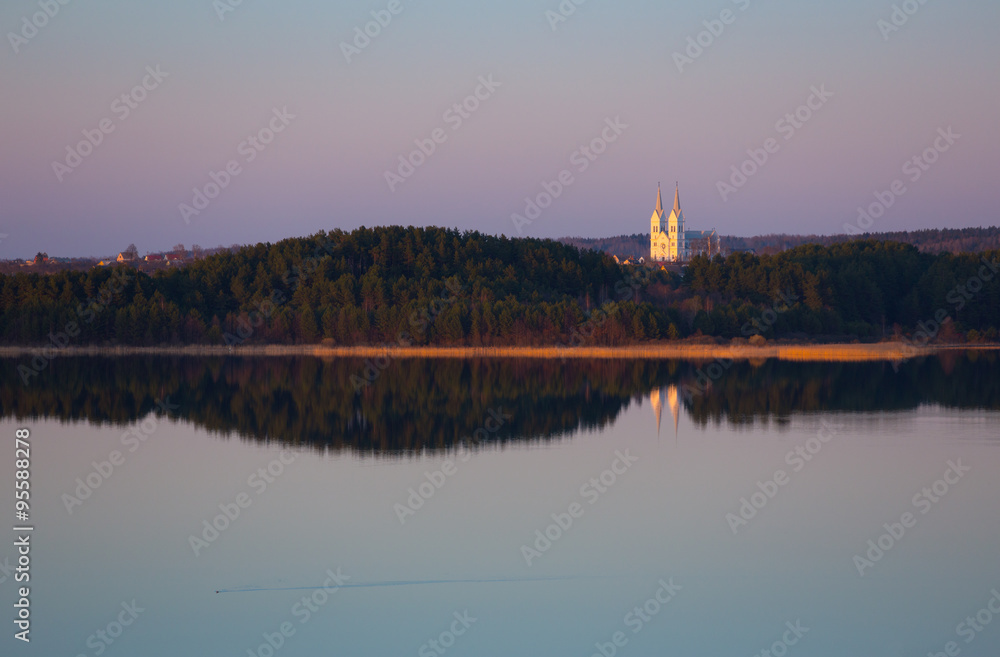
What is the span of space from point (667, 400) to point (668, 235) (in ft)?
466

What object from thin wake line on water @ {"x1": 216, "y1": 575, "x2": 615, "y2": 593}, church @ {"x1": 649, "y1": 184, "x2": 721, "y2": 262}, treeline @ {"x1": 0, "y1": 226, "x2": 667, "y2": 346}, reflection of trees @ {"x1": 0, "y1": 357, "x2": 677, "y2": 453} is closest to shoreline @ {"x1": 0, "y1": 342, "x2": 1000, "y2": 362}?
treeline @ {"x1": 0, "y1": 226, "x2": 667, "y2": 346}

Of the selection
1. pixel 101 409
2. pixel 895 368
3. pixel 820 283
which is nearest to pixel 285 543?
pixel 101 409

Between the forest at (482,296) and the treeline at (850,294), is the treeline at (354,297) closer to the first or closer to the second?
the forest at (482,296)

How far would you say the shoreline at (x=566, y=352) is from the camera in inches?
2034

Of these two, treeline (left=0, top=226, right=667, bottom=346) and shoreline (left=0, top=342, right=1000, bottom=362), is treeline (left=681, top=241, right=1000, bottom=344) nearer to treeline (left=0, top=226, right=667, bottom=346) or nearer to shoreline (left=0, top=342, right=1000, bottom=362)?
treeline (left=0, top=226, right=667, bottom=346)

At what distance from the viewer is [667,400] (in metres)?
31.8

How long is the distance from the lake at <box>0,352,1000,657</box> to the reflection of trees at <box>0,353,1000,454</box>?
22 centimetres

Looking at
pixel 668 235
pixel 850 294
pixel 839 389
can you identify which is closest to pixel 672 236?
pixel 668 235

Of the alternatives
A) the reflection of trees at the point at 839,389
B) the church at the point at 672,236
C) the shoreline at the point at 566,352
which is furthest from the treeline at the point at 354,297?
the church at the point at 672,236

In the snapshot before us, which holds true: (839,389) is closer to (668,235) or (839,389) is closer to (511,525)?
(511,525)

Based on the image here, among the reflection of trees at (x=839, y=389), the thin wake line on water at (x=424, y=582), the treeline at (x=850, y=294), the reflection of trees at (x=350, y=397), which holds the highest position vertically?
the treeline at (x=850, y=294)

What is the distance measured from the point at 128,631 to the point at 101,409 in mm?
19080

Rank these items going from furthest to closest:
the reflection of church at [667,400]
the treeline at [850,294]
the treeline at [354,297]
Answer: the treeline at [850,294] → the treeline at [354,297] → the reflection of church at [667,400]

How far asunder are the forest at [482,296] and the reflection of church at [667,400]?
71.2 feet
